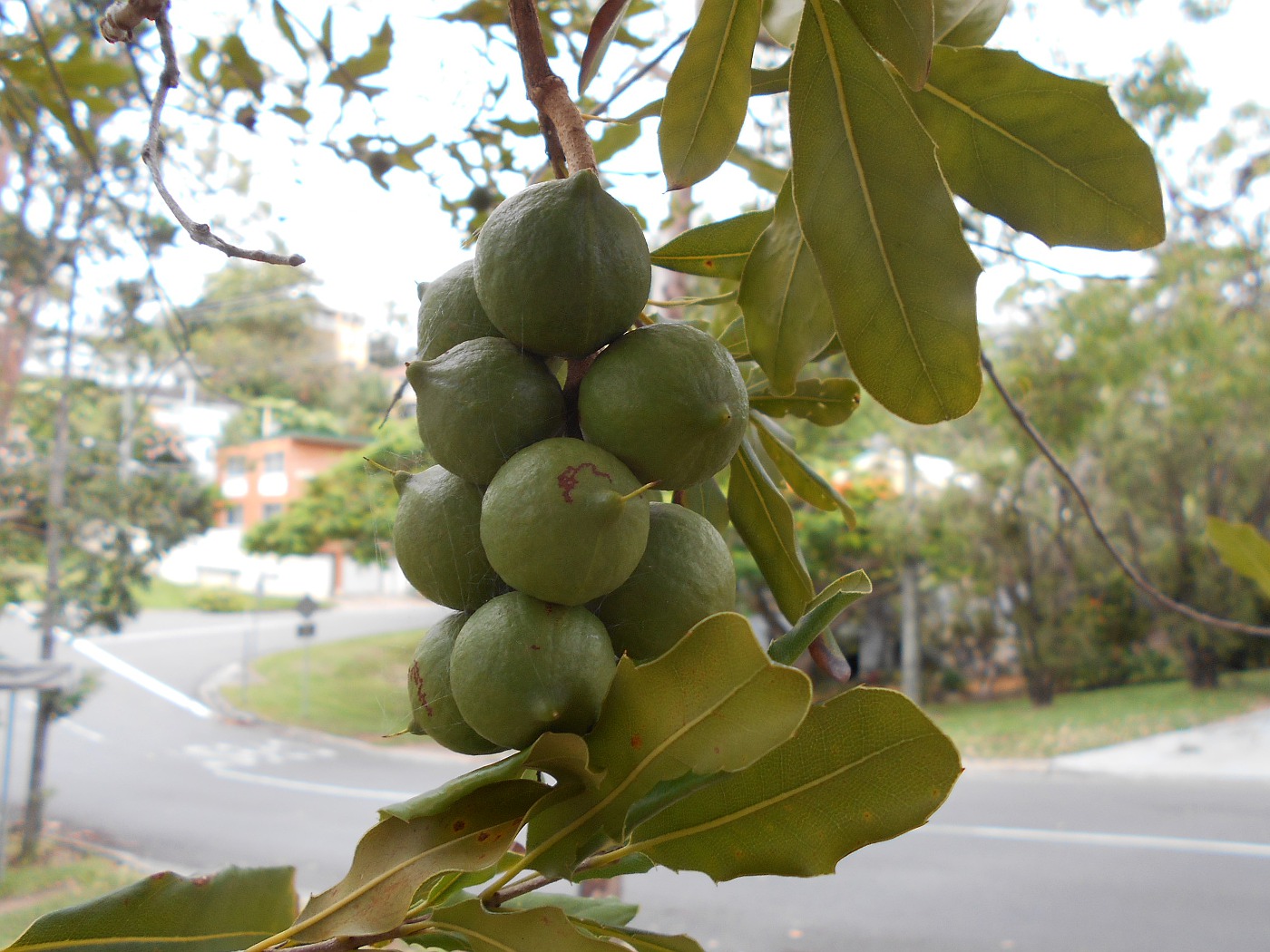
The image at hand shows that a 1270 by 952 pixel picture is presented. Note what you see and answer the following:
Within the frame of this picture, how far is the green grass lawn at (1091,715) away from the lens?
10367 mm

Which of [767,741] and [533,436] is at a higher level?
[533,436]

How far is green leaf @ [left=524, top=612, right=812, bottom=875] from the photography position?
547 millimetres

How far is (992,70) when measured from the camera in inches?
29.2

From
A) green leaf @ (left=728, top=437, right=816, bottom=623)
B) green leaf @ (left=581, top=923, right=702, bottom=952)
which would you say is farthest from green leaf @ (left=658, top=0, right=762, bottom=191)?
green leaf @ (left=581, top=923, right=702, bottom=952)

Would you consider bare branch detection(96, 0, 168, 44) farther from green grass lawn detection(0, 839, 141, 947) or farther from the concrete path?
the concrete path

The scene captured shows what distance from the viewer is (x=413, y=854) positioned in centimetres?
64

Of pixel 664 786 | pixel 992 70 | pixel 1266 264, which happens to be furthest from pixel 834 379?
pixel 1266 264

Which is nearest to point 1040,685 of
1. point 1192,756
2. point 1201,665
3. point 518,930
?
point 1201,665

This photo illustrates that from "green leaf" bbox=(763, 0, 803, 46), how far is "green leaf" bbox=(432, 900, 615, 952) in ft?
2.38

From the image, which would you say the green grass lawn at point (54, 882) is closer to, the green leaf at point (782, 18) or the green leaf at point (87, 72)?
the green leaf at point (87, 72)

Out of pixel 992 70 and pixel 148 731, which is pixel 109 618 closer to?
pixel 148 731

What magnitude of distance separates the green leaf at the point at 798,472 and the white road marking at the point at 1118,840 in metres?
8.09

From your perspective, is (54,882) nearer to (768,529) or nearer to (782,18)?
(768,529)

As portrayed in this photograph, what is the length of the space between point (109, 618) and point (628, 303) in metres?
8.64
